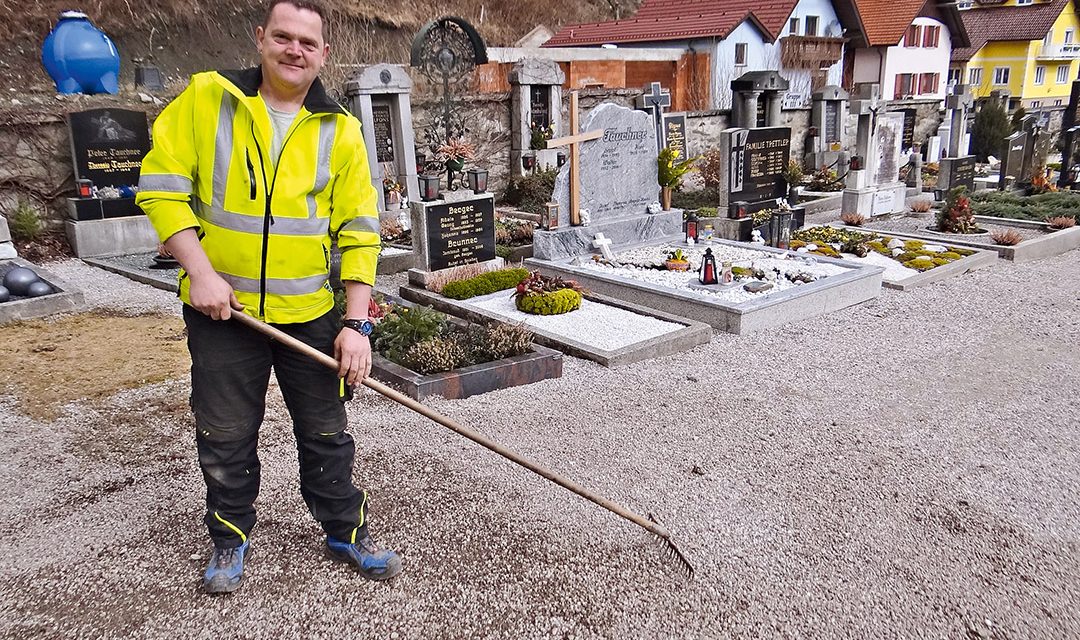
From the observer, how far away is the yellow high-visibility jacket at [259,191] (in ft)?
9.18

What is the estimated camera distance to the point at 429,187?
29.6 ft

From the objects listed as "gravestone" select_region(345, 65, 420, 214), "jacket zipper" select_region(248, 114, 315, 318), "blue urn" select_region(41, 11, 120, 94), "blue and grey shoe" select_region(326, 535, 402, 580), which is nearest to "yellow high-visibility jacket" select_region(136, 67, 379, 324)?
"jacket zipper" select_region(248, 114, 315, 318)

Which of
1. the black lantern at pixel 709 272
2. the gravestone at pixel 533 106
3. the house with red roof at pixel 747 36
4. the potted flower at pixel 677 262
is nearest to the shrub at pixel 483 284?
the potted flower at pixel 677 262

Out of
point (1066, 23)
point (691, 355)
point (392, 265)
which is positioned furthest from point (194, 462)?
point (1066, 23)

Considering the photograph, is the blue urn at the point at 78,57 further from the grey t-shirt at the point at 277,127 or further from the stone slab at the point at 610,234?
the grey t-shirt at the point at 277,127

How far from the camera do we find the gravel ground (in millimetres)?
3271

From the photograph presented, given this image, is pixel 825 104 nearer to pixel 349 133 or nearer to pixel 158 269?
pixel 158 269

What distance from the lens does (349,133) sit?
302 centimetres

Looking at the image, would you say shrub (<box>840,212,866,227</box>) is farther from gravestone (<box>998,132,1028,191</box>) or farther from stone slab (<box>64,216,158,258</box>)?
stone slab (<box>64,216,158,258</box>)

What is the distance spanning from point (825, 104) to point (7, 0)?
69.2 ft

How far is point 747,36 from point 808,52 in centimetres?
299

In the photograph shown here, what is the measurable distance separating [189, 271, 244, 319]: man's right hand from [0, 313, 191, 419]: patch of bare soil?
127 inches

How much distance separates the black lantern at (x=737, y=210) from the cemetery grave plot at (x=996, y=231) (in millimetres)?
2520

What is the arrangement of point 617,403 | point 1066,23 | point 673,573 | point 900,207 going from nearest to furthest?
1. point 673,573
2. point 617,403
3. point 900,207
4. point 1066,23
